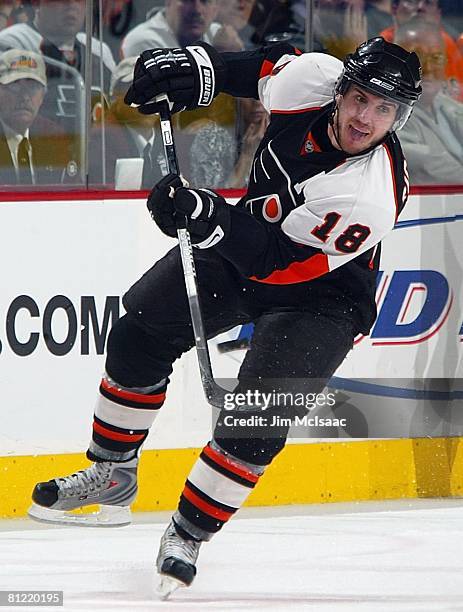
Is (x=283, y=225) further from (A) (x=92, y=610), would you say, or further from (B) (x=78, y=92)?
(B) (x=78, y=92)

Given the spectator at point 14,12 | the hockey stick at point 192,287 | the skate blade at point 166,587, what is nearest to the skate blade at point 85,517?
the skate blade at point 166,587

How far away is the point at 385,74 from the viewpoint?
323 cm

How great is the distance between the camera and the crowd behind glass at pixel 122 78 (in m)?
4.48

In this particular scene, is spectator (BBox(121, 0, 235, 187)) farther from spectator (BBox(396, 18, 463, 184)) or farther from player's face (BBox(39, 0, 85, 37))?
spectator (BBox(396, 18, 463, 184))

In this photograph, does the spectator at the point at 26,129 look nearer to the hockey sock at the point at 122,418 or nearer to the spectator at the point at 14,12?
the spectator at the point at 14,12

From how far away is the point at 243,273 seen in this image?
3.29m

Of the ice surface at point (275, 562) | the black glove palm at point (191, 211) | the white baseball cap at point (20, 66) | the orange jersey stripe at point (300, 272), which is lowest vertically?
the ice surface at point (275, 562)

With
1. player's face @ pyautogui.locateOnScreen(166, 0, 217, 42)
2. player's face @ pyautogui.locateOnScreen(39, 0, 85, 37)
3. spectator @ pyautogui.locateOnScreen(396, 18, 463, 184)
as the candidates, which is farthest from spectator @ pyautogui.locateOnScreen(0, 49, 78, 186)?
spectator @ pyautogui.locateOnScreen(396, 18, 463, 184)

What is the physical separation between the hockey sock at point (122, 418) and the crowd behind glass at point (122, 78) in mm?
1188

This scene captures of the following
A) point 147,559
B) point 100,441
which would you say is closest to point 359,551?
point 147,559

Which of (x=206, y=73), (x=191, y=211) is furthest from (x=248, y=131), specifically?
(x=191, y=211)

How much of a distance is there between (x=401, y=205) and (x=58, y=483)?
107cm

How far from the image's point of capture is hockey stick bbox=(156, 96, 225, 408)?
3.30 m

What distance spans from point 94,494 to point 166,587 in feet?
1.08
